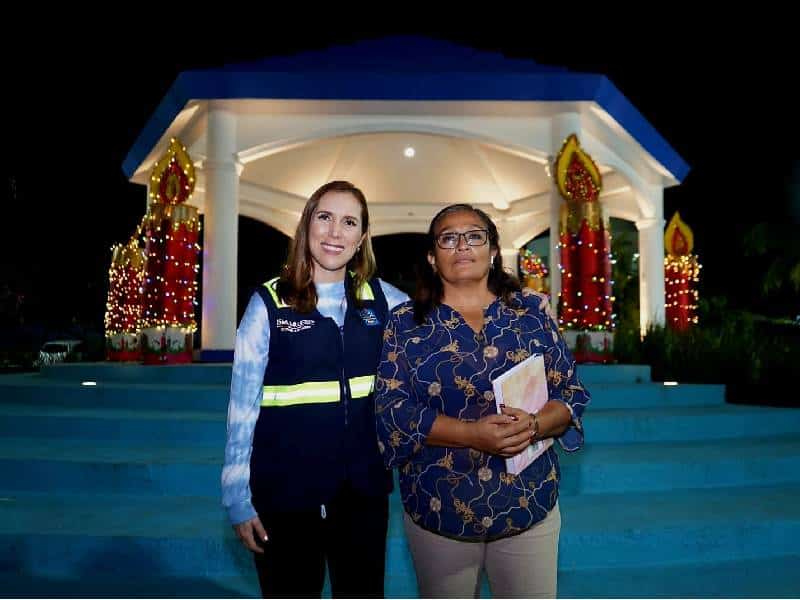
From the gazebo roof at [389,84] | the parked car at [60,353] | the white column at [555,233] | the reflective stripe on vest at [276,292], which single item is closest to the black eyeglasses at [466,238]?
the reflective stripe on vest at [276,292]

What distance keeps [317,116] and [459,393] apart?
26.1ft

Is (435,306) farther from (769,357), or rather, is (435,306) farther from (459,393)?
(769,357)

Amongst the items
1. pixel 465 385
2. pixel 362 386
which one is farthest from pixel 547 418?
pixel 362 386

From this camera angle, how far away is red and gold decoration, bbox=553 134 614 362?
8789 millimetres

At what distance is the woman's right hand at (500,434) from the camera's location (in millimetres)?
2049

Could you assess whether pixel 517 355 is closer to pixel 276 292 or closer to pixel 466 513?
pixel 466 513

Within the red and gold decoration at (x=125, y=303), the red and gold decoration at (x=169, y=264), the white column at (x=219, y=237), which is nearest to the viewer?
the red and gold decoration at (x=169, y=264)

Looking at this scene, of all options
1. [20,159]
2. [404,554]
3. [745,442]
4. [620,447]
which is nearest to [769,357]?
[745,442]

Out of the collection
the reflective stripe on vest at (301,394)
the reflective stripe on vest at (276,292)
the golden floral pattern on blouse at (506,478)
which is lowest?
the golden floral pattern on blouse at (506,478)

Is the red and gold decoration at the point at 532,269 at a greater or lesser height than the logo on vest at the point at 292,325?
greater

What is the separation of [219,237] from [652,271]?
269 inches

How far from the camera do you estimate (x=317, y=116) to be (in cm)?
950

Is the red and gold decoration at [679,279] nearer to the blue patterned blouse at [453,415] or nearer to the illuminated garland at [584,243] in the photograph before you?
the illuminated garland at [584,243]

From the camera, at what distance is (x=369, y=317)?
2.36 metres
